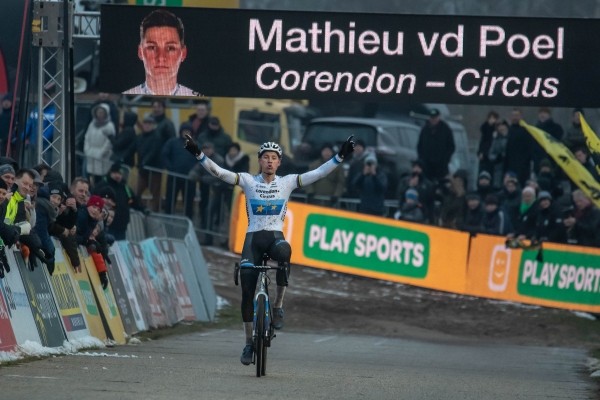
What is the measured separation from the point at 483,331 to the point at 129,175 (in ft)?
24.4

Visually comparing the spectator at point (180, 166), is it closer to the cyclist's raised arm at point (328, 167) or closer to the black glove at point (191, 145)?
the cyclist's raised arm at point (328, 167)

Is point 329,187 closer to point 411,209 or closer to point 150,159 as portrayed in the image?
point 411,209

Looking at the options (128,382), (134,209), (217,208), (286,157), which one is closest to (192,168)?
(217,208)

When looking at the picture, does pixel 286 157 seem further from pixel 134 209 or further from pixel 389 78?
pixel 389 78

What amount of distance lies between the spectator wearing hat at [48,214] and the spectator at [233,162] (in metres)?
12.8

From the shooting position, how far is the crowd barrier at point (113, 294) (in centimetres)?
1437

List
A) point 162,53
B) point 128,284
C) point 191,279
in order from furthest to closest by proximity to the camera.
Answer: point 191,279, point 162,53, point 128,284

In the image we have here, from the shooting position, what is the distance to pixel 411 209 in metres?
29.2

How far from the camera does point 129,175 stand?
2827 cm

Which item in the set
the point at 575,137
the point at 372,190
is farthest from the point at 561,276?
the point at 372,190

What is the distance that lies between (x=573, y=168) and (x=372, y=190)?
332 inches

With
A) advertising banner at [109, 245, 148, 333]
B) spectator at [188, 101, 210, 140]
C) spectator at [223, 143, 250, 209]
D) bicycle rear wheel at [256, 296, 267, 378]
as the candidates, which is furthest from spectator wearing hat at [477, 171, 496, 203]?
bicycle rear wheel at [256, 296, 267, 378]

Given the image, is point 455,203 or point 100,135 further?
point 455,203

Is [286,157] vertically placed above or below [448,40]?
below
